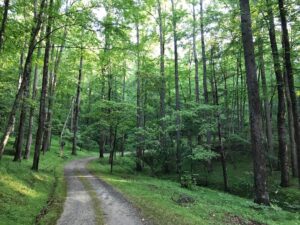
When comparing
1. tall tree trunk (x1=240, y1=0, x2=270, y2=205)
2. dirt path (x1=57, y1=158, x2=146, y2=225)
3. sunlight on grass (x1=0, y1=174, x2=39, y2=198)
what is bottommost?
dirt path (x1=57, y1=158, x2=146, y2=225)

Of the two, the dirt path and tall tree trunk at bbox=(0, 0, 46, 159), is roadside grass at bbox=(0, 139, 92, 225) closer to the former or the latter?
the dirt path

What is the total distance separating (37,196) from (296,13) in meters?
14.5

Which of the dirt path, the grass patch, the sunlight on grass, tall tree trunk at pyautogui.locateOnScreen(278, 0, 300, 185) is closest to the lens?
the dirt path

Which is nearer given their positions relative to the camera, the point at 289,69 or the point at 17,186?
the point at 17,186

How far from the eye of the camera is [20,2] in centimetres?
1245

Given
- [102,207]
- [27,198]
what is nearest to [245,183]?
[102,207]

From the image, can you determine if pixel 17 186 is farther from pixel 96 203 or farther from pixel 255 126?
pixel 255 126

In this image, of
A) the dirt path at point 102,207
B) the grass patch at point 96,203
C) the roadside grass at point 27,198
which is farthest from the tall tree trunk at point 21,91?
the grass patch at point 96,203

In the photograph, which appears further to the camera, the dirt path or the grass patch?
the grass patch

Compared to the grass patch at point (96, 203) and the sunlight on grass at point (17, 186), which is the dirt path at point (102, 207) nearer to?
the grass patch at point (96, 203)

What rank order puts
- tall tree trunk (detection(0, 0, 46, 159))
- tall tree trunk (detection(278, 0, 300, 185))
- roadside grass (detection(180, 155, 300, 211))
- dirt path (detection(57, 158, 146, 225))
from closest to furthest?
dirt path (detection(57, 158, 146, 225))
tall tree trunk (detection(0, 0, 46, 159))
tall tree trunk (detection(278, 0, 300, 185))
roadside grass (detection(180, 155, 300, 211))

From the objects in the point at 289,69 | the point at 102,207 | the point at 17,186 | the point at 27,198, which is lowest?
the point at 102,207

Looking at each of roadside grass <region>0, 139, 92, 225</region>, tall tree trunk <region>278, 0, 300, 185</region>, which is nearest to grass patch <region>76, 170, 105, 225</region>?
roadside grass <region>0, 139, 92, 225</region>

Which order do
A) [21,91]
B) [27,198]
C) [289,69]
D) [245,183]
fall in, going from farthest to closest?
[245,183], [289,69], [21,91], [27,198]
